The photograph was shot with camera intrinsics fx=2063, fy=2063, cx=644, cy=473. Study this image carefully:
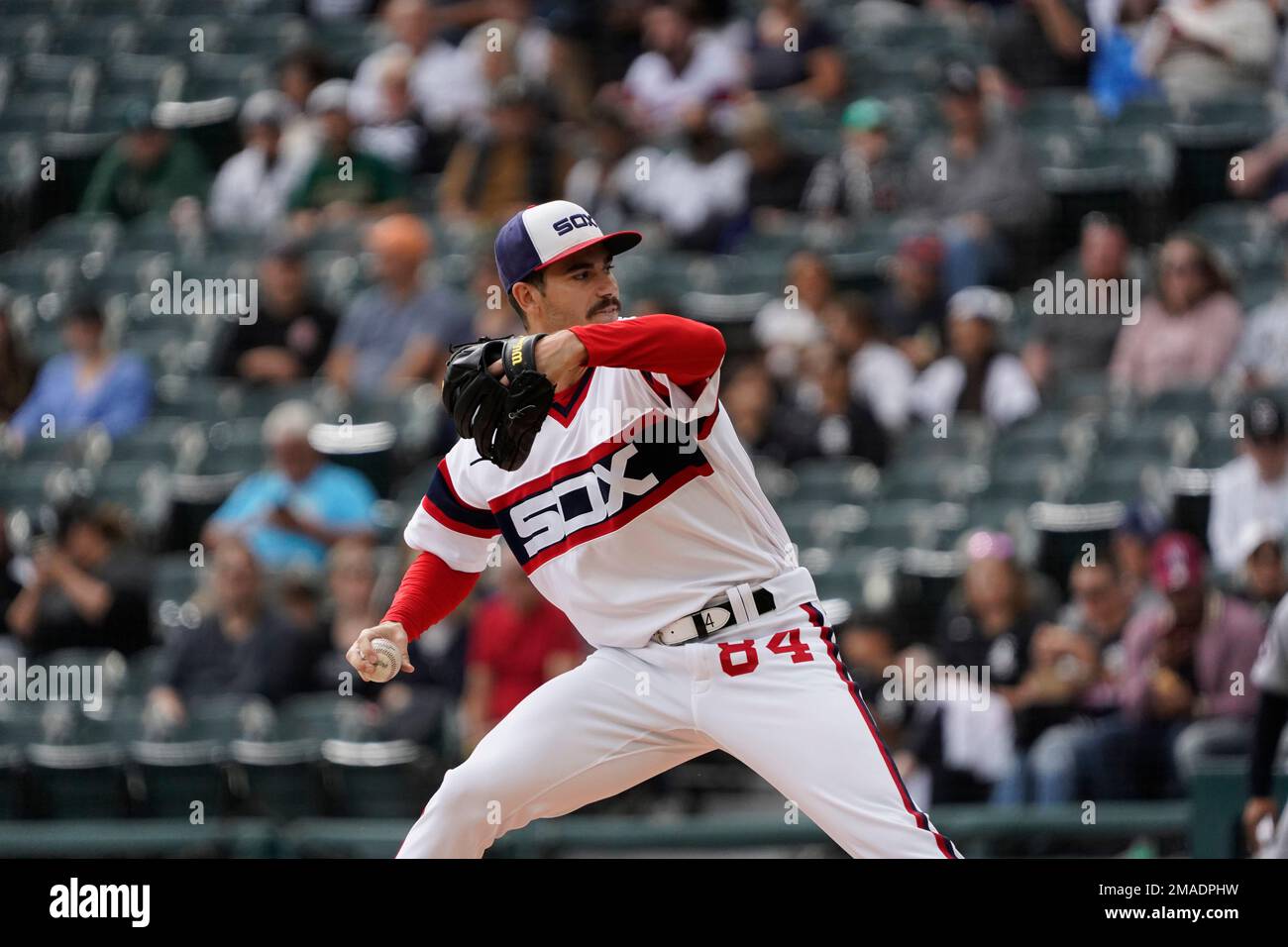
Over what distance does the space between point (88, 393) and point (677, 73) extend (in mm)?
3036

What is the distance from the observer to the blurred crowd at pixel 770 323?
640cm

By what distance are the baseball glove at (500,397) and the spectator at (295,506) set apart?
3.75m

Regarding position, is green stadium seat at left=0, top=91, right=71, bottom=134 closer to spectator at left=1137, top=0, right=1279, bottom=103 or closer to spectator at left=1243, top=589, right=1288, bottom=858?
spectator at left=1137, top=0, right=1279, bottom=103

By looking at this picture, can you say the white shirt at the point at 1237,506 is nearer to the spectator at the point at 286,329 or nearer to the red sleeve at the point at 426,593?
the red sleeve at the point at 426,593

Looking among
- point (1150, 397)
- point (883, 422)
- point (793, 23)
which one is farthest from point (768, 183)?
point (1150, 397)

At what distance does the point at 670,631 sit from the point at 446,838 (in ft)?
1.99

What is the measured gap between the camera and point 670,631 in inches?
164

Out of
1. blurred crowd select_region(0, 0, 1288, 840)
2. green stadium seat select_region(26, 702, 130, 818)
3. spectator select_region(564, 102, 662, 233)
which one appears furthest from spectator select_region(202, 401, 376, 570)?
spectator select_region(564, 102, 662, 233)

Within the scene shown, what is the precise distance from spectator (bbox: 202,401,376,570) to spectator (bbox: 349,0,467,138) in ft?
7.66

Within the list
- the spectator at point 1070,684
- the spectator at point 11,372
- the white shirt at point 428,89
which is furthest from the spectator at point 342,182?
the spectator at point 1070,684

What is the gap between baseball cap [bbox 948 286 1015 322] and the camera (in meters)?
7.53

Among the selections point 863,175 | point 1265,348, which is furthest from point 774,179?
point 1265,348

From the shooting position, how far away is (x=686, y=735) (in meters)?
4.18

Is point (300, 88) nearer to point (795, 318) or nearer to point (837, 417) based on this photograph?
point (795, 318)
